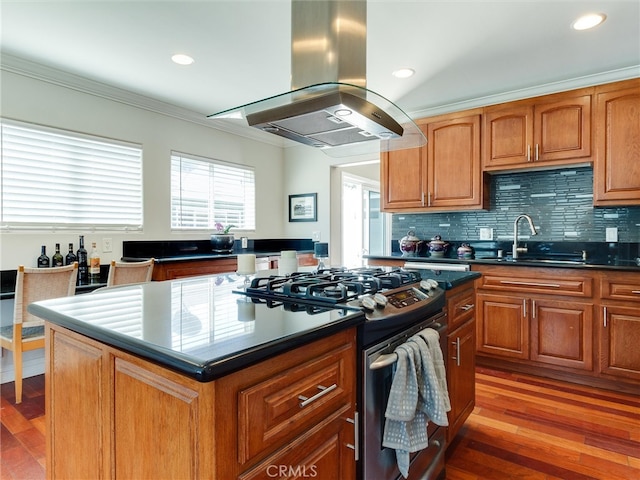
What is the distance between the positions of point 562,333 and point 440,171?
1.75 meters

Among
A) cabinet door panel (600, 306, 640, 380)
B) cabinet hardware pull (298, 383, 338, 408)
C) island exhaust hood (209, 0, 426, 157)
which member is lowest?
cabinet door panel (600, 306, 640, 380)

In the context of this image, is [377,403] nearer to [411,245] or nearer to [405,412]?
[405,412]

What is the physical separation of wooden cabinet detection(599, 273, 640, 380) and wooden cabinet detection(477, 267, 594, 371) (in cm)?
9

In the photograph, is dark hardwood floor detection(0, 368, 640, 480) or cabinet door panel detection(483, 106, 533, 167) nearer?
dark hardwood floor detection(0, 368, 640, 480)

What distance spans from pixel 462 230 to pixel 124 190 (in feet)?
11.2

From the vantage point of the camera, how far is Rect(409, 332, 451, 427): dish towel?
1204 mm

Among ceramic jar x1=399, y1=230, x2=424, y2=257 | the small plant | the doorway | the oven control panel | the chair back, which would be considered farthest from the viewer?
the doorway

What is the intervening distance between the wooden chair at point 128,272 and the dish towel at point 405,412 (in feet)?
7.71

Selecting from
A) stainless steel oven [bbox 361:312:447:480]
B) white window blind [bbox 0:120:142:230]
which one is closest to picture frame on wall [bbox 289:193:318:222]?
white window blind [bbox 0:120:142:230]

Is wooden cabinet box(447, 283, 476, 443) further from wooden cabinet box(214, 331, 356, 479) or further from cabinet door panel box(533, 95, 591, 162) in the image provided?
cabinet door panel box(533, 95, 591, 162)

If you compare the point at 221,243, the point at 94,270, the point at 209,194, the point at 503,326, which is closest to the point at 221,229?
the point at 221,243

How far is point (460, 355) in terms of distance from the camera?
1852 millimetres

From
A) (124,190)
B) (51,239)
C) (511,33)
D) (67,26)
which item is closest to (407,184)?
(511,33)

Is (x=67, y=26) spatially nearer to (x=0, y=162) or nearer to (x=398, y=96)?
(x=0, y=162)
